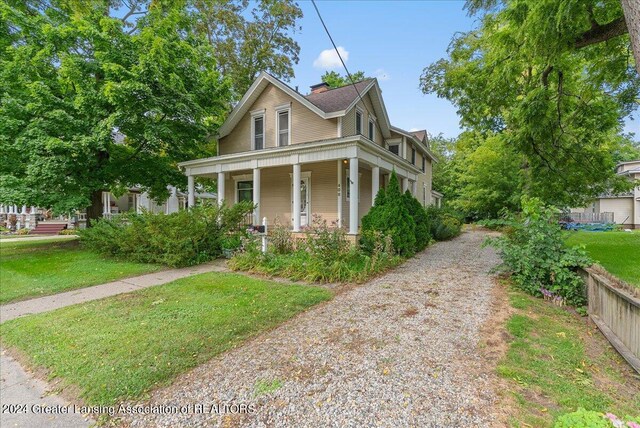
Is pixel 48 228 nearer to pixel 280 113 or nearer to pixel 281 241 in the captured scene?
pixel 280 113

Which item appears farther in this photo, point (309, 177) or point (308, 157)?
point (309, 177)

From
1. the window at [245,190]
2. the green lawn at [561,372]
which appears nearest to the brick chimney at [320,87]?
the window at [245,190]

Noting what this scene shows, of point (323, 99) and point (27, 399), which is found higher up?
point (323, 99)

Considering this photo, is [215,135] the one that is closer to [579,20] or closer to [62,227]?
[579,20]

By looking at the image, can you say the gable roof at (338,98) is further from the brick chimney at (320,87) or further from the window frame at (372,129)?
the brick chimney at (320,87)

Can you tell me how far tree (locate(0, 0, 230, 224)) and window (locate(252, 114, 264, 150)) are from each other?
7.27 feet

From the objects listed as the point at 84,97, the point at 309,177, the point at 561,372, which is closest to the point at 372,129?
the point at 309,177

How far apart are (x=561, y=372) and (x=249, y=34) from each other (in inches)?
855

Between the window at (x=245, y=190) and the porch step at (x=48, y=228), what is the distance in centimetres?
1501

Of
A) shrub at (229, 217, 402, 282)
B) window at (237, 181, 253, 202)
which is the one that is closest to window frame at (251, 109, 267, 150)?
window at (237, 181, 253, 202)

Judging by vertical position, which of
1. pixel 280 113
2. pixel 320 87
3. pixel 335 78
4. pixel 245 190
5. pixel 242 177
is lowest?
pixel 245 190

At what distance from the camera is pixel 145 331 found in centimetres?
395

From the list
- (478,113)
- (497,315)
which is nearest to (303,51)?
(478,113)

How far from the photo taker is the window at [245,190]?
13.9 metres
